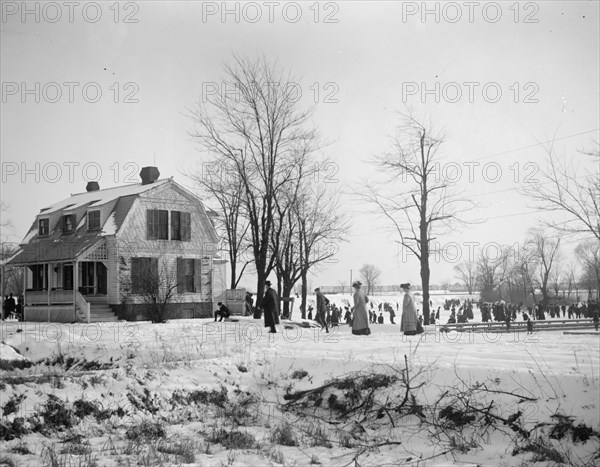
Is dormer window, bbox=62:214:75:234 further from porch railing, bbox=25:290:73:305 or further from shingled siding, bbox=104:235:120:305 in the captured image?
shingled siding, bbox=104:235:120:305

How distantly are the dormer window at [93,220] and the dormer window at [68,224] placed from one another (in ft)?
4.11

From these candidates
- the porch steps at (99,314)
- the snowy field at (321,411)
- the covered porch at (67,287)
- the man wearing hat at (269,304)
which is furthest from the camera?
the covered porch at (67,287)

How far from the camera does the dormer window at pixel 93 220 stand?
105 feet

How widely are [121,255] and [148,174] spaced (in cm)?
599

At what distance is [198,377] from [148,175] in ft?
81.8

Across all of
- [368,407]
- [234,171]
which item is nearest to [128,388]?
[368,407]

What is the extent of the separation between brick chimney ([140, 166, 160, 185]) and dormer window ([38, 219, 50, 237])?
18.6ft

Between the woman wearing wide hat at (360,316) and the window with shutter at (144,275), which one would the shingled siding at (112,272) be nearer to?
the window with shutter at (144,275)

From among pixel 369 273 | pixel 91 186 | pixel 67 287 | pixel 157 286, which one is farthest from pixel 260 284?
pixel 369 273

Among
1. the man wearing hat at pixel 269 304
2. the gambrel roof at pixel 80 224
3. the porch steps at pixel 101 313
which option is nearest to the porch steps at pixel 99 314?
the porch steps at pixel 101 313

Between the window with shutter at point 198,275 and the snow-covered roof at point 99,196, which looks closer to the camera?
the snow-covered roof at point 99,196

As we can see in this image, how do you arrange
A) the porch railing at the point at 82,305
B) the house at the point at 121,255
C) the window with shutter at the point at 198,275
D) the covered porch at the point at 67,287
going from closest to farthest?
1. the porch railing at the point at 82,305
2. the covered porch at the point at 67,287
3. the house at the point at 121,255
4. the window with shutter at the point at 198,275

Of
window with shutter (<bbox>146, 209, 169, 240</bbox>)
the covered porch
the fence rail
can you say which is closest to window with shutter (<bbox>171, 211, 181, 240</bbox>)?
window with shutter (<bbox>146, 209, 169, 240</bbox>)

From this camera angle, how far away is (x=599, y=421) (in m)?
8.14
